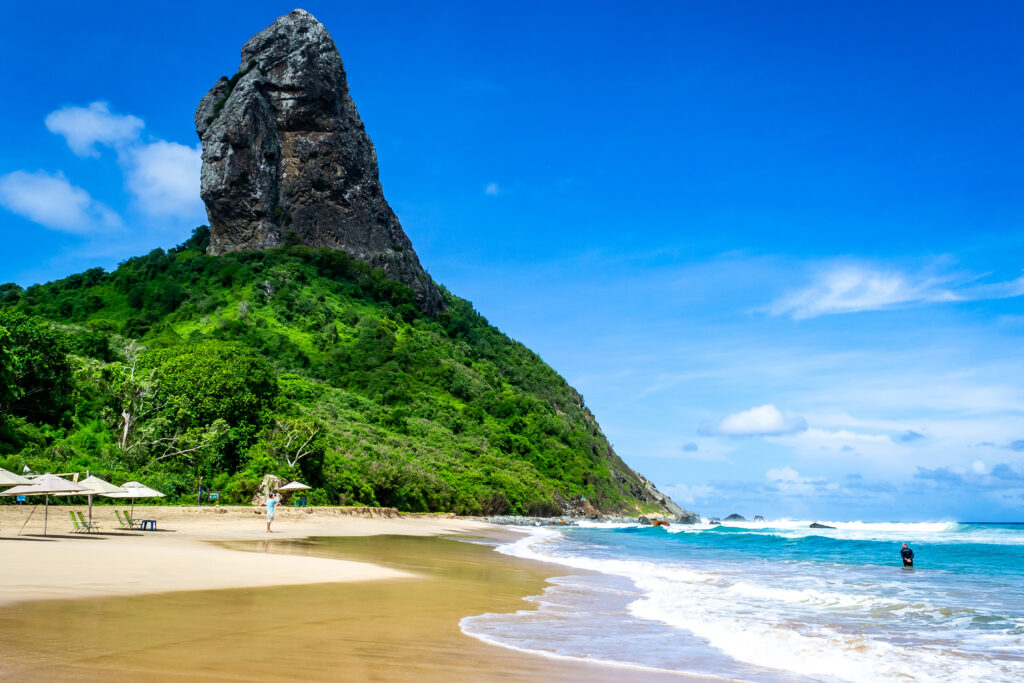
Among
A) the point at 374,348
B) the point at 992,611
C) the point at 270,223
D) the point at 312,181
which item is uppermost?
the point at 312,181

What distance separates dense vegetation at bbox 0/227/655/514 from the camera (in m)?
30.8

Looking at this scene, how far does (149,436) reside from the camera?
31.3 m

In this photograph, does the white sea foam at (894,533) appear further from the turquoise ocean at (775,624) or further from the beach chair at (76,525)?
the beach chair at (76,525)

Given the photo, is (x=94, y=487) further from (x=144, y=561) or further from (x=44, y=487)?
(x=144, y=561)

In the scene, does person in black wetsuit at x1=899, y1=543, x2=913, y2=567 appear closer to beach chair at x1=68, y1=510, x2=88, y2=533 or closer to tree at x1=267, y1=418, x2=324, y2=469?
beach chair at x1=68, y1=510, x2=88, y2=533

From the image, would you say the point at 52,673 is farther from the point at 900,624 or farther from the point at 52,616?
the point at 900,624

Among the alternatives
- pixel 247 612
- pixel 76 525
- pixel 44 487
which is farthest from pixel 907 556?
pixel 44 487

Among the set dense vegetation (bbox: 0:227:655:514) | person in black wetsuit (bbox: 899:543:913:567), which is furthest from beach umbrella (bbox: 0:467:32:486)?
person in black wetsuit (bbox: 899:543:913:567)

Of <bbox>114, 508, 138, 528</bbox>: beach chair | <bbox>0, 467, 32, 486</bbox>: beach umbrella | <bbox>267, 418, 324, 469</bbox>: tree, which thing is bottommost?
<bbox>114, 508, 138, 528</bbox>: beach chair

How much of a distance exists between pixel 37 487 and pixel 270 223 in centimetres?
8038

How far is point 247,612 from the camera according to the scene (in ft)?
27.4

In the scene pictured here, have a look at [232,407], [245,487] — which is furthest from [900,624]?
[232,407]

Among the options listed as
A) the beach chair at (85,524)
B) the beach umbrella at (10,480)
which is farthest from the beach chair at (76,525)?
the beach umbrella at (10,480)

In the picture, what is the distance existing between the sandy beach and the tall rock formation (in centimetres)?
8073
